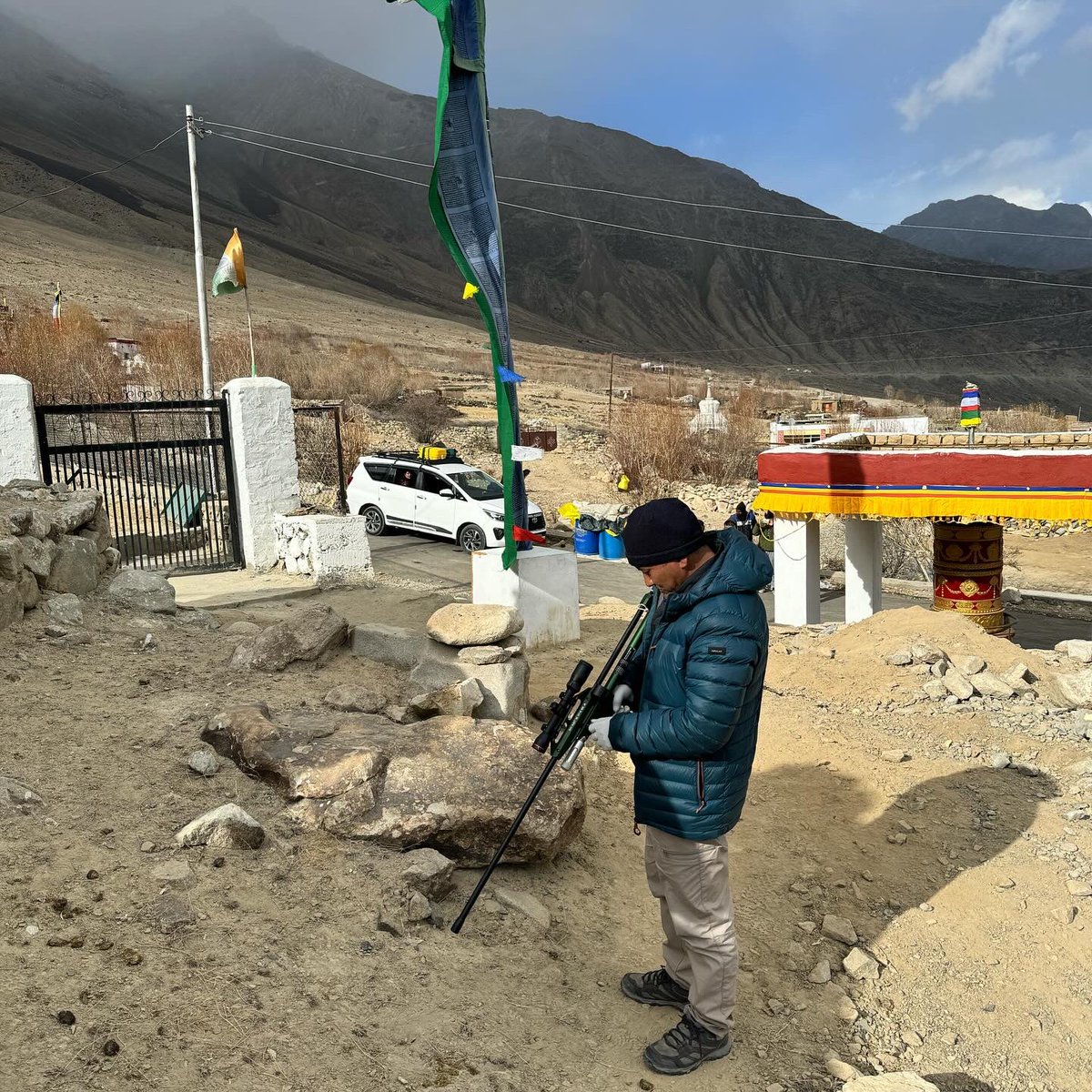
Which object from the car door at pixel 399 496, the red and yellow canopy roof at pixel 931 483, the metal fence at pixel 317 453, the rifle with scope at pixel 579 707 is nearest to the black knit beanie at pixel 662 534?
the rifle with scope at pixel 579 707

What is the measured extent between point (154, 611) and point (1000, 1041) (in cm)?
550

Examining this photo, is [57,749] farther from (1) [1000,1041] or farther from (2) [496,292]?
(2) [496,292]

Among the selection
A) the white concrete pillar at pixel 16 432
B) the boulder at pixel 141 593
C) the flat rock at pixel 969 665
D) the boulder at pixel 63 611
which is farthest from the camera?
the white concrete pillar at pixel 16 432

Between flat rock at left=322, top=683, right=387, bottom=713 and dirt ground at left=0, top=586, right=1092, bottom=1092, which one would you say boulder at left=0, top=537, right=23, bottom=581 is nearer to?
dirt ground at left=0, top=586, right=1092, bottom=1092

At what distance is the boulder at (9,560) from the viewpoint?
536 centimetres

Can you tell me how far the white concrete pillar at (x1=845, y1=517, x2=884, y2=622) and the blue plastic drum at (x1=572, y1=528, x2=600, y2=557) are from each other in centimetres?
602

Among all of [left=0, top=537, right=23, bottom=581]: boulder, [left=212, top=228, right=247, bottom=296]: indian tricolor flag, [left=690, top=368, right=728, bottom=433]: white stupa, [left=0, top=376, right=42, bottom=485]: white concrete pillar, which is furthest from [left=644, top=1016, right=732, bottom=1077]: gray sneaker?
[left=690, top=368, right=728, bottom=433]: white stupa

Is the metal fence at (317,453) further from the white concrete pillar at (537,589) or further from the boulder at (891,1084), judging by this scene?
the boulder at (891,1084)

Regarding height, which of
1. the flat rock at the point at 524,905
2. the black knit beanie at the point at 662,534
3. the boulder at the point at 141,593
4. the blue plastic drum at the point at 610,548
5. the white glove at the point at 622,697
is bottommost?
the blue plastic drum at the point at 610,548

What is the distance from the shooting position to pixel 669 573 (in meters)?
2.94

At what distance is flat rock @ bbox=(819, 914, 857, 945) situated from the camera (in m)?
4.14

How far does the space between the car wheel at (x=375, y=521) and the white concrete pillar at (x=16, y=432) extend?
8.74 meters

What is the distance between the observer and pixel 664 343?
101000 millimetres

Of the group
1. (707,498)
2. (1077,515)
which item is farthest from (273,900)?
(707,498)
